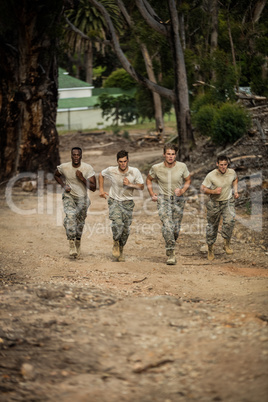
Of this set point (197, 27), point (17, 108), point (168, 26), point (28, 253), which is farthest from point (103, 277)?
point (197, 27)

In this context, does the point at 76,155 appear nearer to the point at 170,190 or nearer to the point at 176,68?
the point at 170,190

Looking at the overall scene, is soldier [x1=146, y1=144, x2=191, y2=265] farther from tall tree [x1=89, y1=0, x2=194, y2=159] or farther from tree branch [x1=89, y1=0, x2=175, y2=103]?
tree branch [x1=89, y1=0, x2=175, y2=103]

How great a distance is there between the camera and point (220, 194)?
993 cm

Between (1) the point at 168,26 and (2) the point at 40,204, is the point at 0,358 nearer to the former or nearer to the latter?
(2) the point at 40,204

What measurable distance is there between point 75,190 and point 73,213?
0.36m

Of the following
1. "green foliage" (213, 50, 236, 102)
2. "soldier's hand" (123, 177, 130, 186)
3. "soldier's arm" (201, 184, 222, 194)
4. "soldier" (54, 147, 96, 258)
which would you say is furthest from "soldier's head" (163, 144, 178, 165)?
"green foliage" (213, 50, 236, 102)

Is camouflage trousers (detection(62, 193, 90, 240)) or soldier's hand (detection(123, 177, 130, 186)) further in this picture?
camouflage trousers (detection(62, 193, 90, 240))

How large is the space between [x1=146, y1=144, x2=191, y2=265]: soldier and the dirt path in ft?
2.04

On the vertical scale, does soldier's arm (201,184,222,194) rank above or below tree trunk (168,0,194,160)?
below

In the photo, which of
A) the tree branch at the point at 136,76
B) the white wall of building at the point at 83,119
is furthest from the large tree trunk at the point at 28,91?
the white wall of building at the point at 83,119

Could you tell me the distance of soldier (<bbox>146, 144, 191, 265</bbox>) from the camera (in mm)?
9312

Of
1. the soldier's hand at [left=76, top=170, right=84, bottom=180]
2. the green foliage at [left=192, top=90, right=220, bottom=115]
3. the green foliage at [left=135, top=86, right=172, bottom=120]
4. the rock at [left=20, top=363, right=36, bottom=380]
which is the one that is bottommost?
the rock at [left=20, top=363, right=36, bottom=380]

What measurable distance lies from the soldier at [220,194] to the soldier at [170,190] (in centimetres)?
56

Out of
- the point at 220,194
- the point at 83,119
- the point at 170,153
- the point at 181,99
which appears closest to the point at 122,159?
the point at 170,153
